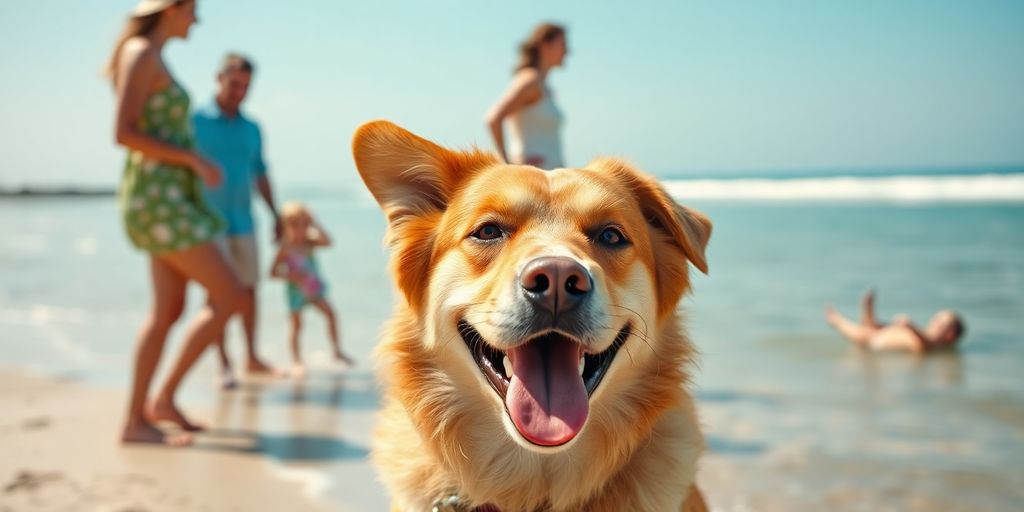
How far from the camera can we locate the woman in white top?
5.12 m

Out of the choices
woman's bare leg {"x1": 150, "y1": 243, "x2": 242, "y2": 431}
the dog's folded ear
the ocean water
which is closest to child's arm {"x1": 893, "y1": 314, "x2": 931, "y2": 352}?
the ocean water

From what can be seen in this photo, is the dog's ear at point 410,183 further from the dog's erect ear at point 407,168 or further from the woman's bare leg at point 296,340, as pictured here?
the woman's bare leg at point 296,340

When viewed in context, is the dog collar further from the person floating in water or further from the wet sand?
the person floating in water

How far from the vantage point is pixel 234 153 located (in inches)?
243

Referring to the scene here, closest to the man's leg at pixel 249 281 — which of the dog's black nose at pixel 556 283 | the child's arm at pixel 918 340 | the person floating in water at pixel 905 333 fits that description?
the dog's black nose at pixel 556 283

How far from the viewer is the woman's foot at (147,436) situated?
4.61 metres

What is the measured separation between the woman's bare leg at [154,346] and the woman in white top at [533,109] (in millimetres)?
2127

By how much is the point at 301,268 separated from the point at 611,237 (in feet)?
18.3

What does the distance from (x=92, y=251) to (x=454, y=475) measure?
17351 millimetres

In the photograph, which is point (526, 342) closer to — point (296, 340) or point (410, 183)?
point (410, 183)

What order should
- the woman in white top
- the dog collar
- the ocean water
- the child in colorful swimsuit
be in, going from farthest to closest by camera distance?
1. the child in colorful swimsuit
2. the woman in white top
3. the ocean water
4. the dog collar

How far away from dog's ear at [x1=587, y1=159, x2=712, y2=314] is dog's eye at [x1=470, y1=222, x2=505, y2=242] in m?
0.46

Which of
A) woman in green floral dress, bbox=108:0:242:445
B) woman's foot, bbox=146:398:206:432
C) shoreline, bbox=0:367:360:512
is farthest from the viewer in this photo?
woman's foot, bbox=146:398:206:432

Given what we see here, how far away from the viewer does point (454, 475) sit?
2.42 m
